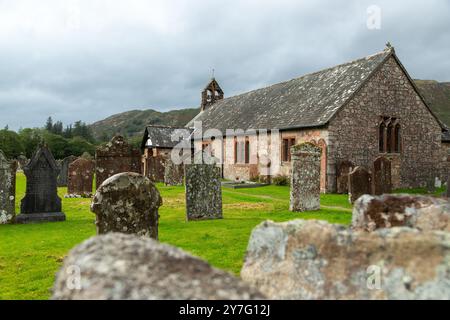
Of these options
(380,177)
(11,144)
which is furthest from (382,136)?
(11,144)

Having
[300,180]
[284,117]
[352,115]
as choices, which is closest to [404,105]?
[352,115]

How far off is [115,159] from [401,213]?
1193 cm

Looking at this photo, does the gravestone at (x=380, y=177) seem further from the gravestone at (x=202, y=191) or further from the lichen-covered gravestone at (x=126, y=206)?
the lichen-covered gravestone at (x=126, y=206)

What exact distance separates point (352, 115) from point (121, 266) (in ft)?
70.9

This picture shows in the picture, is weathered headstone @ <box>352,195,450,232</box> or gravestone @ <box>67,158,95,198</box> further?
gravestone @ <box>67,158,95,198</box>

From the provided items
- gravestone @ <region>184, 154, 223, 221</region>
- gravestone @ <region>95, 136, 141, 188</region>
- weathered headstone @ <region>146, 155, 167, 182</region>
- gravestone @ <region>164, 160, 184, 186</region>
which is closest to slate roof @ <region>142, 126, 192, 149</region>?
weathered headstone @ <region>146, 155, 167, 182</region>

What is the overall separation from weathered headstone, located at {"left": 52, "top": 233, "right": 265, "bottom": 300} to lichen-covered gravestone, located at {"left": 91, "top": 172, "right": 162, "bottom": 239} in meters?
5.08

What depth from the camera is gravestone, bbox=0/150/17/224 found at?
1195cm

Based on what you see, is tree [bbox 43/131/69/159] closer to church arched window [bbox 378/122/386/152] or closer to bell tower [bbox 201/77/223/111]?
bell tower [bbox 201/77/223/111]

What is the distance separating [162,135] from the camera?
4038 cm

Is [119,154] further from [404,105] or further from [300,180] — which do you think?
[404,105]

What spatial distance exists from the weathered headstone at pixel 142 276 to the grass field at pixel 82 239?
151 inches

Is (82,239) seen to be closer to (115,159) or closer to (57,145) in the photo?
(115,159)

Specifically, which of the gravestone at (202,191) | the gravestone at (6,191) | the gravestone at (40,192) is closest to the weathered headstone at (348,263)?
the gravestone at (202,191)
